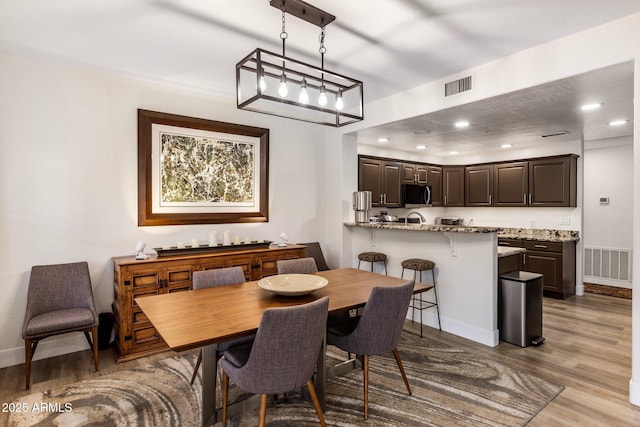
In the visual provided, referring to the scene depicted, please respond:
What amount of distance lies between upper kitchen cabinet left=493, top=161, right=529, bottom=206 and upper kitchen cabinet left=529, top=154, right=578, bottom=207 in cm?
9

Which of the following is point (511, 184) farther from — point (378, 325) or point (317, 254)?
point (378, 325)

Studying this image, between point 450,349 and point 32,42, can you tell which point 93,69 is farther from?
point 450,349

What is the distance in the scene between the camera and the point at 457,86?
3441 mm

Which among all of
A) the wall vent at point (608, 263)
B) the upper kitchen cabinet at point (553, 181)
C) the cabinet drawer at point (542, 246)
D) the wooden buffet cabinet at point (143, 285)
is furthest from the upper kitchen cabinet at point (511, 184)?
the wooden buffet cabinet at point (143, 285)

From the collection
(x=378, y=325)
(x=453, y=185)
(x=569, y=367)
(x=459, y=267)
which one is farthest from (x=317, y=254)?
(x=453, y=185)

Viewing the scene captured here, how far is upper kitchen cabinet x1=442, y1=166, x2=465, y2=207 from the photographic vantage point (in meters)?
6.89

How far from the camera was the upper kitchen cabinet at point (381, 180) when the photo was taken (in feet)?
18.6

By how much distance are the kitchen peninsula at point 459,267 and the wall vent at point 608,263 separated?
11.1ft

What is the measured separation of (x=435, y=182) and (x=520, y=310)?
394 centimetres

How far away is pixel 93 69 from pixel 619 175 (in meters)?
7.59

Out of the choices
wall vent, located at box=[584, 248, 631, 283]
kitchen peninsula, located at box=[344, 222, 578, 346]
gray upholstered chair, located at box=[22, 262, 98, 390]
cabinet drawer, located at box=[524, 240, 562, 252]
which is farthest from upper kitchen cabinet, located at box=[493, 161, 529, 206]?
gray upholstered chair, located at box=[22, 262, 98, 390]

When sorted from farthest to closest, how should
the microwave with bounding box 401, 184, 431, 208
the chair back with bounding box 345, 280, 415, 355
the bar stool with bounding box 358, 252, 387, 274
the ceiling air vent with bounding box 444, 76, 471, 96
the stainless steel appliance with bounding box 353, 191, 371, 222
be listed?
the microwave with bounding box 401, 184, 431, 208 < the stainless steel appliance with bounding box 353, 191, 371, 222 < the bar stool with bounding box 358, 252, 387, 274 < the ceiling air vent with bounding box 444, 76, 471, 96 < the chair back with bounding box 345, 280, 415, 355

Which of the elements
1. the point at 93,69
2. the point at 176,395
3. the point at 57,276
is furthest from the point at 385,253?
the point at 93,69

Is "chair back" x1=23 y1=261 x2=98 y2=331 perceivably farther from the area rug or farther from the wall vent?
the wall vent
